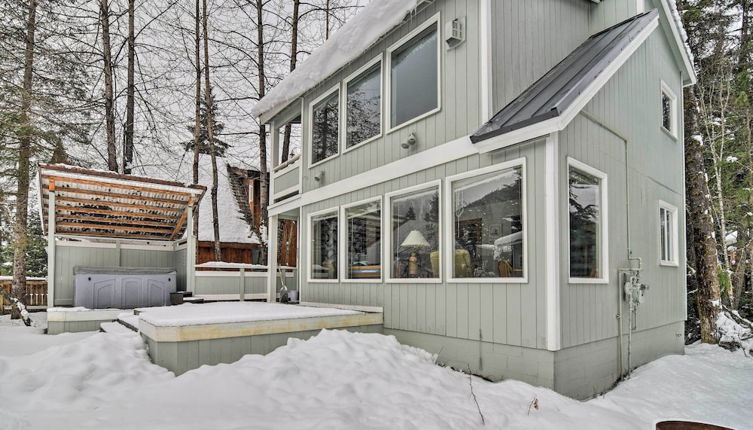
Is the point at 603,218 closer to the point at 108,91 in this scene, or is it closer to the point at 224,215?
the point at 108,91

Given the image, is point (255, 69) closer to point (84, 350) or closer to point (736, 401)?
point (84, 350)

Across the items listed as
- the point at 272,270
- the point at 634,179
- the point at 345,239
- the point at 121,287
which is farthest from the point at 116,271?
the point at 634,179

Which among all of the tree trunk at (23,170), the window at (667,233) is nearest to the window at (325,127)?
the window at (667,233)

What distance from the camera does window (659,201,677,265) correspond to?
702 cm

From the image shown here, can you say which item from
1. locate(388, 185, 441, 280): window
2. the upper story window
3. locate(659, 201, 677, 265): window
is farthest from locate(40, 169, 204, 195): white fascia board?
the upper story window

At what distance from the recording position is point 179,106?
16109mm

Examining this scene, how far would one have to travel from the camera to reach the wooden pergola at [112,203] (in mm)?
8008

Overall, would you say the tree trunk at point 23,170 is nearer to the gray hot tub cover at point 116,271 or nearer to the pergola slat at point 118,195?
the pergola slat at point 118,195

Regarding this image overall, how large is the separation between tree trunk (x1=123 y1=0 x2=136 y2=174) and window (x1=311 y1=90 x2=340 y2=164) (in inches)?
334

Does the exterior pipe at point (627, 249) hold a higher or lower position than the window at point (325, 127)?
lower

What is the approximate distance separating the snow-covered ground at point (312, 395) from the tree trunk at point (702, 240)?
3515 millimetres

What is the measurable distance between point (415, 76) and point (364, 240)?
250 cm

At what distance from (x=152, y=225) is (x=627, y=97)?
9.30 meters

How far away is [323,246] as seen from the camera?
7891 mm
